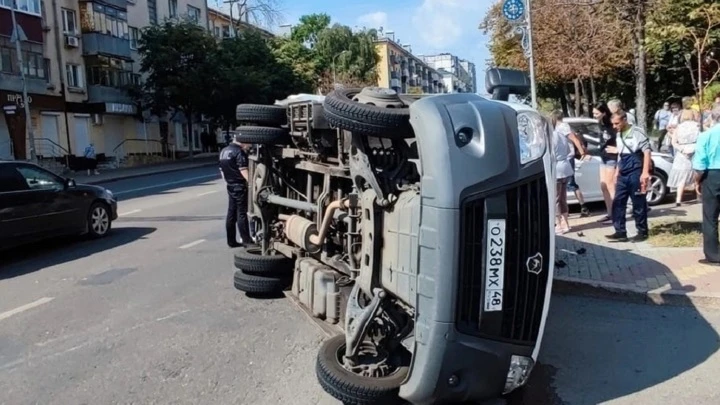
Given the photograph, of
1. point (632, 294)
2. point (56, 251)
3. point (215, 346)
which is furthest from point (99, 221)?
point (632, 294)

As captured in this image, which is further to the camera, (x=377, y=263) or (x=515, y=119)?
(x=377, y=263)

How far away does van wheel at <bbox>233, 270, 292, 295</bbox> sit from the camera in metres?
6.55

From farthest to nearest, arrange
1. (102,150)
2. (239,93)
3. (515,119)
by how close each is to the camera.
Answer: (239,93), (102,150), (515,119)

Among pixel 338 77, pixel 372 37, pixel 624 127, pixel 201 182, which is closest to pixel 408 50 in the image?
pixel 372 37

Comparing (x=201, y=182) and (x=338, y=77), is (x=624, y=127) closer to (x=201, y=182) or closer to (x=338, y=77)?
(x=201, y=182)

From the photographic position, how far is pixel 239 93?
42656mm

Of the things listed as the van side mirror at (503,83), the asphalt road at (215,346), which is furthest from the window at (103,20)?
the van side mirror at (503,83)

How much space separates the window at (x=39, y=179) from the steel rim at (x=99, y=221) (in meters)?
0.77

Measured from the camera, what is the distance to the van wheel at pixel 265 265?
6445mm

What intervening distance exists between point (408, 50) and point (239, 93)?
86861 millimetres

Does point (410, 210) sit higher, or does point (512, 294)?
point (410, 210)

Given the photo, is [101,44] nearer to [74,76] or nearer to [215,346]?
[74,76]

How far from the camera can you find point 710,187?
6891 mm

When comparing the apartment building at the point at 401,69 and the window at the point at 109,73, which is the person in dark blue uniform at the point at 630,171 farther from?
the apartment building at the point at 401,69
